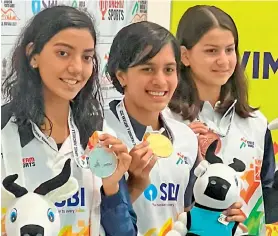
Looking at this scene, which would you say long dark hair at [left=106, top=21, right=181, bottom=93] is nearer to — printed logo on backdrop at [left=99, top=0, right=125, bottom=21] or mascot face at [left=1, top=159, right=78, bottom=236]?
printed logo on backdrop at [left=99, top=0, right=125, bottom=21]

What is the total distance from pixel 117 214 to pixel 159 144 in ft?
0.53

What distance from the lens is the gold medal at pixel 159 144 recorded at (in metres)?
1.20

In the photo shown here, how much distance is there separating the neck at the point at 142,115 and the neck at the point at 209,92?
117 millimetres

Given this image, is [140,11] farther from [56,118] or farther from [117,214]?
[117,214]

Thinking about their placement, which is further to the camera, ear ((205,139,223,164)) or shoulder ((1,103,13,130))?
ear ((205,139,223,164))

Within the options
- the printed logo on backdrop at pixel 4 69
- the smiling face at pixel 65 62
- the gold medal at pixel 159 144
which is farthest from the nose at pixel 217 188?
the printed logo on backdrop at pixel 4 69

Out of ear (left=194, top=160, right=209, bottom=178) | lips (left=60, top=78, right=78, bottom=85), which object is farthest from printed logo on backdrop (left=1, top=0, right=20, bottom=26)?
ear (left=194, top=160, right=209, bottom=178)

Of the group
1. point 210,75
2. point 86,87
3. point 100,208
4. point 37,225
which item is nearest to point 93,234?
point 100,208

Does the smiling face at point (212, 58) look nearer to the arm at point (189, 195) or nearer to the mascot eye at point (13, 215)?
the arm at point (189, 195)

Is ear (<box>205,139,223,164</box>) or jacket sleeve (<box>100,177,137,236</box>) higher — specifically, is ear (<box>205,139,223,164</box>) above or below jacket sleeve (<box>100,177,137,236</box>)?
above

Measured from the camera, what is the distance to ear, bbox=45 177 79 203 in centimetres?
110

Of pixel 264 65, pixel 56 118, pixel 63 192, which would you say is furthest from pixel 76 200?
pixel 264 65

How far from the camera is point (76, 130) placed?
1.17m

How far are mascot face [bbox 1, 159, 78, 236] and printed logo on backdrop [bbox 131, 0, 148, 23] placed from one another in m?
0.33
